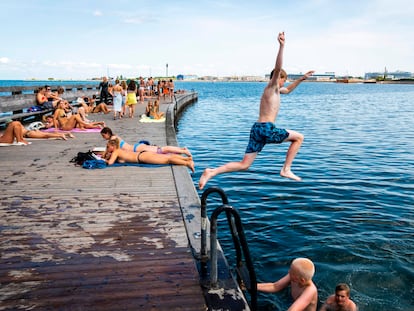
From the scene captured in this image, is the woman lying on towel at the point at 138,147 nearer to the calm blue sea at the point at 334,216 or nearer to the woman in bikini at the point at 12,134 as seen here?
the calm blue sea at the point at 334,216

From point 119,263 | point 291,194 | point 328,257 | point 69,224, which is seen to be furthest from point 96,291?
point 291,194

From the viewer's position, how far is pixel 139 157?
890 centimetres

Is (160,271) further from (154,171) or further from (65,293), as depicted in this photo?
(154,171)

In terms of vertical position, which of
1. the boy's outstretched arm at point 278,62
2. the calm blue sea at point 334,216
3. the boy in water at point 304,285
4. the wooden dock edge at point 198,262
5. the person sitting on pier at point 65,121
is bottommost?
the calm blue sea at point 334,216

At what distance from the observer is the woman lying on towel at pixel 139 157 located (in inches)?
344

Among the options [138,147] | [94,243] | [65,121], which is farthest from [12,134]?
[94,243]

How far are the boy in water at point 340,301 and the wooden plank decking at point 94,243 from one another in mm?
1910

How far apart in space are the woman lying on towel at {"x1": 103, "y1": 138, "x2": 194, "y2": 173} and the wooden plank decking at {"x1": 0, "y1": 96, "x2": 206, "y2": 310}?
64cm

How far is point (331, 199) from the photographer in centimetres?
995

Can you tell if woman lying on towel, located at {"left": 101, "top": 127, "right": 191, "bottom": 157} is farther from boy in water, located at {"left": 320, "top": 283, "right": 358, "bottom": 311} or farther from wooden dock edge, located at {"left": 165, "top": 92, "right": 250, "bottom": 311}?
boy in water, located at {"left": 320, "top": 283, "right": 358, "bottom": 311}

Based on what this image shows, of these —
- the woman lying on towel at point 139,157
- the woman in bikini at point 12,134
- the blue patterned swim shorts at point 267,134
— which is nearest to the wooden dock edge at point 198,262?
the woman lying on towel at point 139,157

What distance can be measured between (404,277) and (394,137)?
1770 centimetres

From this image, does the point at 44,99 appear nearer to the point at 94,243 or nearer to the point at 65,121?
the point at 65,121

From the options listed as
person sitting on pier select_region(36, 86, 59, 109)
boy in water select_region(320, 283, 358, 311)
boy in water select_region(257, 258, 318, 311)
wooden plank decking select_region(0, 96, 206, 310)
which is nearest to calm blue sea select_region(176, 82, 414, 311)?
boy in water select_region(320, 283, 358, 311)
